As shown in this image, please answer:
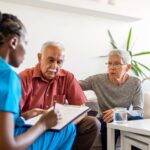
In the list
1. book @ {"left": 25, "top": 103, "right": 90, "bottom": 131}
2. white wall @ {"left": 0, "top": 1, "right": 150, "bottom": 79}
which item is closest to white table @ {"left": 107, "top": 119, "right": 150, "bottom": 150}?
book @ {"left": 25, "top": 103, "right": 90, "bottom": 131}

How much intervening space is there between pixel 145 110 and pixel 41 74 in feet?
4.03

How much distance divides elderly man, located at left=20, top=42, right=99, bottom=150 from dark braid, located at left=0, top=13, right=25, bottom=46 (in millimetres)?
877

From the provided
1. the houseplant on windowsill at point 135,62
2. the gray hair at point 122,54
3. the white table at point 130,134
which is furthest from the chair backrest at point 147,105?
the white table at point 130,134

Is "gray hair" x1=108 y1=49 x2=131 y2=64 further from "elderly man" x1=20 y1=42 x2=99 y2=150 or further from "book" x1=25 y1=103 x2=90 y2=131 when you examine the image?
"book" x1=25 y1=103 x2=90 y2=131

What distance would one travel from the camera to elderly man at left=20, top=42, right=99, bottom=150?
2016 mm

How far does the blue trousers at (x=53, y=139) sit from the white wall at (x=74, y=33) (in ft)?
5.48

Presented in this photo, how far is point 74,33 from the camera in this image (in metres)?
3.30

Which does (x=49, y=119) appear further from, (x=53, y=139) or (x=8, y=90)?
(x=8, y=90)

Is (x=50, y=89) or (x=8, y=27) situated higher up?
A: (x=8, y=27)

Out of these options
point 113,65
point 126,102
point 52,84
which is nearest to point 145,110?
point 126,102

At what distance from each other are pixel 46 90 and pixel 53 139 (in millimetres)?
769

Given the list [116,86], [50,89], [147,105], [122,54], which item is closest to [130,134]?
[50,89]

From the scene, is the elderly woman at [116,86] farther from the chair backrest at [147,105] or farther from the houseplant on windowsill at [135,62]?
the houseplant on windowsill at [135,62]

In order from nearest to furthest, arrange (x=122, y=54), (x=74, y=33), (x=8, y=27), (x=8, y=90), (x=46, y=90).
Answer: (x=8, y=90)
(x=8, y=27)
(x=46, y=90)
(x=122, y=54)
(x=74, y=33)
